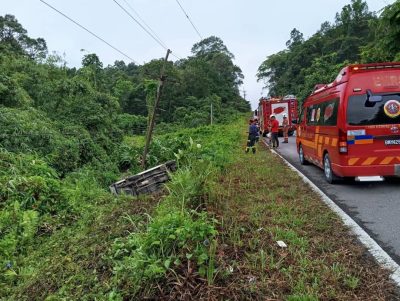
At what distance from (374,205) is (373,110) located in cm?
209

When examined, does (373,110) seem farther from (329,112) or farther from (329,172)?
(329,172)

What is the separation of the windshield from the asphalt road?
4.74ft

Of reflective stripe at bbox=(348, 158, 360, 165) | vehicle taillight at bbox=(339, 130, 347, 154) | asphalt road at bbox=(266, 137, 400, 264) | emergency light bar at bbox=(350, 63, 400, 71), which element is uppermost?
emergency light bar at bbox=(350, 63, 400, 71)

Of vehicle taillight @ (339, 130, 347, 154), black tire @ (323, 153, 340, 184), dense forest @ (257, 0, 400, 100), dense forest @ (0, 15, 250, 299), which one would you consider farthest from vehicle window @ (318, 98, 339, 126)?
dense forest @ (257, 0, 400, 100)

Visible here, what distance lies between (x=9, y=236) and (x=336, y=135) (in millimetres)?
6582

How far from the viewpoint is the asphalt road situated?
16.7 ft

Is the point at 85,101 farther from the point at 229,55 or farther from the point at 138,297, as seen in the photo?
the point at 229,55

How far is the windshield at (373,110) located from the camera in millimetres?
7684

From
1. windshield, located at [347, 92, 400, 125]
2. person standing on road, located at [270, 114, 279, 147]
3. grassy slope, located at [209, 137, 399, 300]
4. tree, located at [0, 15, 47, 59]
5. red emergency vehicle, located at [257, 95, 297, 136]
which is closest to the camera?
grassy slope, located at [209, 137, 399, 300]

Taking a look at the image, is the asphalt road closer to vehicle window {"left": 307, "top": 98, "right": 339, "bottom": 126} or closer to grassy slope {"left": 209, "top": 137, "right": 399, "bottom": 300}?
grassy slope {"left": 209, "top": 137, "right": 399, "bottom": 300}

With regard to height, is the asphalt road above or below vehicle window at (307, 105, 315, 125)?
below

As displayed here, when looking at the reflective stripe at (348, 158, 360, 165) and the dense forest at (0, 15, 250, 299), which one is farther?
the reflective stripe at (348, 158, 360, 165)

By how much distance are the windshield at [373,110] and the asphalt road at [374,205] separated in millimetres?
1445

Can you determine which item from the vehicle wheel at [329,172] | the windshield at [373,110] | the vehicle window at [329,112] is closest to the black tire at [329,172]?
the vehicle wheel at [329,172]
